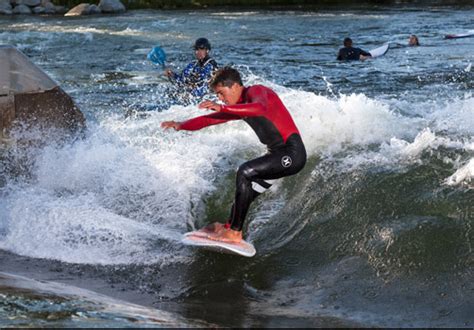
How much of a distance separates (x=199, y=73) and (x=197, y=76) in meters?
0.06

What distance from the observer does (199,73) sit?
1195cm

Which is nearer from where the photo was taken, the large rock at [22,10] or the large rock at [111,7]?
the large rock at [111,7]

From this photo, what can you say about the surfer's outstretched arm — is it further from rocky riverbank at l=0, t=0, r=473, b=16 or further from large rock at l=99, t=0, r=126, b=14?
large rock at l=99, t=0, r=126, b=14

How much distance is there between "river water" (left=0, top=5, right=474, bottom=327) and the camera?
6.10 meters

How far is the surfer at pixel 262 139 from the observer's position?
6.90 m

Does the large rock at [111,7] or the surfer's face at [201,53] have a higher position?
the surfer's face at [201,53]

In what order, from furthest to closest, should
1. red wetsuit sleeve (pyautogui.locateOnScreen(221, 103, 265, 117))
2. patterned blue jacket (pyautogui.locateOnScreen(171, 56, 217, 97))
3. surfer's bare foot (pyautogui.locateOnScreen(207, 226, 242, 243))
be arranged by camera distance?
1. patterned blue jacket (pyautogui.locateOnScreen(171, 56, 217, 97))
2. surfer's bare foot (pyautogui.locateOnScreen(207, 226, 242, 243))
3. red wetsuit sleeve (pyautogui.locateOnScreen(221, 103, 265, 117))

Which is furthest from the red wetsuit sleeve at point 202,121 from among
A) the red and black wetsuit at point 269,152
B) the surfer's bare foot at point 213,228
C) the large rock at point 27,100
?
the large rock at point 27,100

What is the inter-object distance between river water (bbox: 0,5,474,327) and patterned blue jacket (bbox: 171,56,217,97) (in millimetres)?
386

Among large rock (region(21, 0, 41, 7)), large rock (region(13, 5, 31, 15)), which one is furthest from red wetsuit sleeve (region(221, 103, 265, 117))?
large rock (region(21, 0, 41, 7))

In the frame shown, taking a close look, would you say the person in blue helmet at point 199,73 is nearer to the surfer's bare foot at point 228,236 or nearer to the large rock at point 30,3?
the surfer's bare foot at point 228,236

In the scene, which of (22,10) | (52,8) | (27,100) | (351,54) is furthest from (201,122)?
(52,8)

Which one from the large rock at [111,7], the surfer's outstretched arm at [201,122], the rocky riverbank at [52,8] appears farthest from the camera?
the large rock at [111,7]

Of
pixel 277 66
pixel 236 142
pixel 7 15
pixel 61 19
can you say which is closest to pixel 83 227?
pixel 236 142
